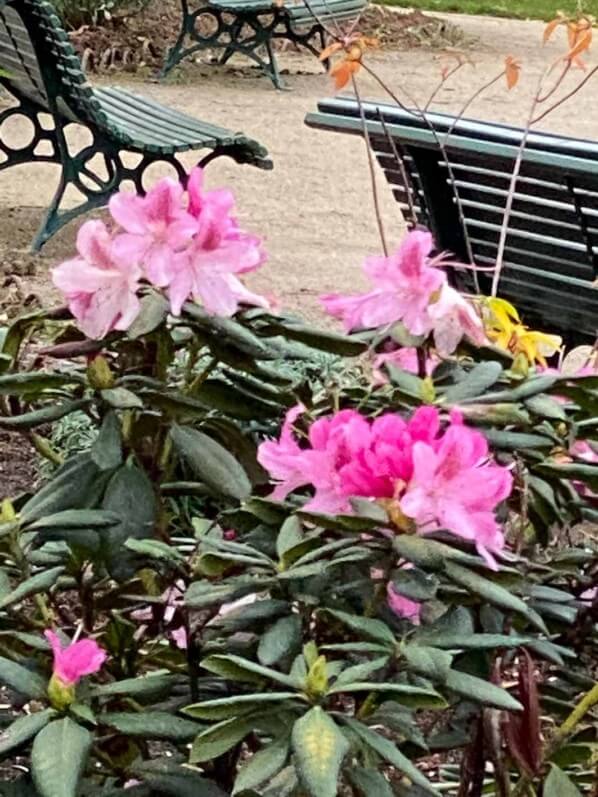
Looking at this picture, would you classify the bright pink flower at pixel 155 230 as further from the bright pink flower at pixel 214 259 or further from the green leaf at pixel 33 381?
the green leaf at pixel 33 381

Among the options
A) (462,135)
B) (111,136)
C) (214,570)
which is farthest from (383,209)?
(214,570)

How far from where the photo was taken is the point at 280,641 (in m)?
1.25

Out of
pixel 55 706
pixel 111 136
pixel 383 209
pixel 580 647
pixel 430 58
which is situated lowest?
pixel 430 58

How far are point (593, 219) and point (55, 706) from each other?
2.89 metres

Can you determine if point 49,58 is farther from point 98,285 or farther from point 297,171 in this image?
point 98,285

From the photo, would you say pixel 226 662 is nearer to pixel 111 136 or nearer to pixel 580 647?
pixel 580 647

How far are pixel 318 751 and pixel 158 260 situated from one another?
0.48 metres

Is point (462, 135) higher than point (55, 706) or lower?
lower

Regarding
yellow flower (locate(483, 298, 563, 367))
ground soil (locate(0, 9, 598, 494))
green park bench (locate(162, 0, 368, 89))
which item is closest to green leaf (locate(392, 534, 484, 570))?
yellow flower (locate(483, 298, 563, 367))

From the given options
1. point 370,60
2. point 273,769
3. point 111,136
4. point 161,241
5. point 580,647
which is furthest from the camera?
point 370,60

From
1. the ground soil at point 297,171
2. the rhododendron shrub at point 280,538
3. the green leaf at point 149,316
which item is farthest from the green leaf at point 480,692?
the ground soil at point 297,171

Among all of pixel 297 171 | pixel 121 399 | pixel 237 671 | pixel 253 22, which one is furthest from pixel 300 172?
pixel 237 671

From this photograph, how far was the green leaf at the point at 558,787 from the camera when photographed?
4.80ft

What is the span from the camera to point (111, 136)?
21.5 ft
